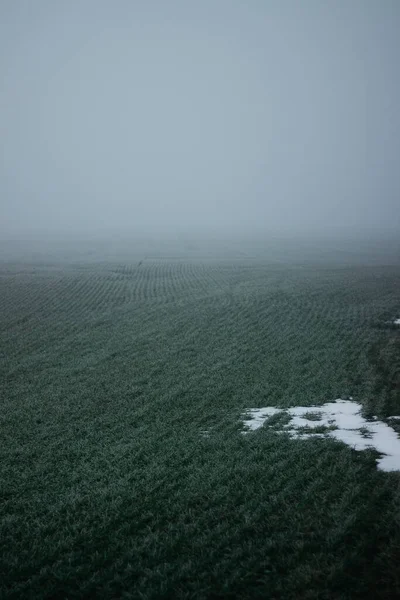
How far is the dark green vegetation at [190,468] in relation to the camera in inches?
294

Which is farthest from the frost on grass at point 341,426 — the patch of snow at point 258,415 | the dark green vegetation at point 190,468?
the dark green vegetation at point 190,468

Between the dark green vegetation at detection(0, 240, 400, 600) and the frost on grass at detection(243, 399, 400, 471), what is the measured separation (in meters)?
0.63

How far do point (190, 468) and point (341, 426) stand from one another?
250 inches

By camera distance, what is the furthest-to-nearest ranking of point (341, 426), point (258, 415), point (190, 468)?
point (258, 415)
point (341, 426)
point (190, 468)

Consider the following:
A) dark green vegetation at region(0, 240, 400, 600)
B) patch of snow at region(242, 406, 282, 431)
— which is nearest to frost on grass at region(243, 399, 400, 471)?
patch of snow at region(242, 406, 282, 431)

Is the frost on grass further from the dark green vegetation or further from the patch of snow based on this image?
the dark green vegetation

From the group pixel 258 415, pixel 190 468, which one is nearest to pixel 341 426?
pixel 258 415

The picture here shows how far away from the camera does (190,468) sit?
1144cm

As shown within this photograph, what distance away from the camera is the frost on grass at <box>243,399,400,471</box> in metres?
12.1

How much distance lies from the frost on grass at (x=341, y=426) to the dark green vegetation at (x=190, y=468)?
63 cm

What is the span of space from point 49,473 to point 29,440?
280 centimetres

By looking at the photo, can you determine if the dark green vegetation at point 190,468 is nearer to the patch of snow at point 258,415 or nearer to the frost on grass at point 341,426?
the patch of snow at point 258,415

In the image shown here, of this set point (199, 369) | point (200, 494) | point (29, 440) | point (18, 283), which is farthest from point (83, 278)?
point (200, 494)

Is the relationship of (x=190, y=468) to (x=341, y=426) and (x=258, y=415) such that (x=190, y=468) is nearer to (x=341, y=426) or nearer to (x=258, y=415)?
(x=258, y=415)
